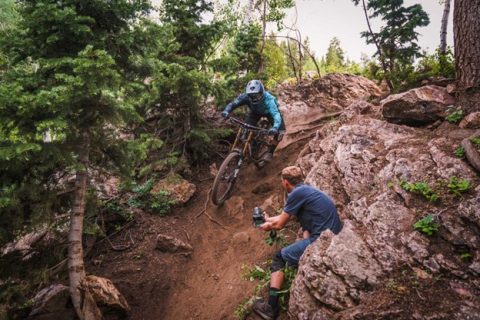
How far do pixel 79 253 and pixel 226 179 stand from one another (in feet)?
12.9

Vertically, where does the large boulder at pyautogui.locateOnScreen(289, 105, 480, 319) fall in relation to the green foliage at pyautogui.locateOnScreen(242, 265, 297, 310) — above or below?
above

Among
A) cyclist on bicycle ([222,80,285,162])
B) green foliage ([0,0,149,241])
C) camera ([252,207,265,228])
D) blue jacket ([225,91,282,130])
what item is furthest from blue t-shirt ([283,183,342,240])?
blue jacket ([225,91,282,130])

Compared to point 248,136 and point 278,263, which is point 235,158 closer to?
point 248,136

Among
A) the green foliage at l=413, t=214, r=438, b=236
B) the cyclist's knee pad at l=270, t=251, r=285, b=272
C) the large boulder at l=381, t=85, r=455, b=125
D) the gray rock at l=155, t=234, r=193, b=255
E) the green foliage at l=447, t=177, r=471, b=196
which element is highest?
the large boulder at l=381, t=85, r=455, b=125

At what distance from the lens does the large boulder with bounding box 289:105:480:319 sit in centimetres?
323

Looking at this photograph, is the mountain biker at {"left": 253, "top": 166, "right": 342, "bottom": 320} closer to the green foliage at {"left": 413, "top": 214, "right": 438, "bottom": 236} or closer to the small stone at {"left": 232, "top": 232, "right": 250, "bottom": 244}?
the green foliage at {"left": 413, "top": 214, "right": 438, "bottom": 236}

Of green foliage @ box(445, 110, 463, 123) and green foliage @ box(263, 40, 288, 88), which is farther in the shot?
green foliage @ box(263, 40, 288, 88)

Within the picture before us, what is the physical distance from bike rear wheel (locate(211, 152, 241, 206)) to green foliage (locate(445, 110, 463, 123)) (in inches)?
183

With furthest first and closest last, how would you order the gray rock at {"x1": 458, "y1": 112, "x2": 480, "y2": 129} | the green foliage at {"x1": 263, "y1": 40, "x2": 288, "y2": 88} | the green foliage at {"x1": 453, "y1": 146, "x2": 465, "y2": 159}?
1. the green foliage at {"x1": 263, "y1": 40, "x2": 288, "y2": 88}
2. the gray rock at {"x1": 458, "y1": 112, "x2": 480, "y2": 129}
3. the green foliage at {"x1": 453, "y1": 146, "x2": 465, "y2": 159}

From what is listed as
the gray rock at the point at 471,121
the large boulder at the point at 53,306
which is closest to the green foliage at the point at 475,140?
the gray rock at the point at 471,121

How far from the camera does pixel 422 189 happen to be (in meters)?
4.16

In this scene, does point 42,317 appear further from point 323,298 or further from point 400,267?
point 400,267

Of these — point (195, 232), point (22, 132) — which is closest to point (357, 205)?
point (195, 232)

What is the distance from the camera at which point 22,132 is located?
3.84 metres
